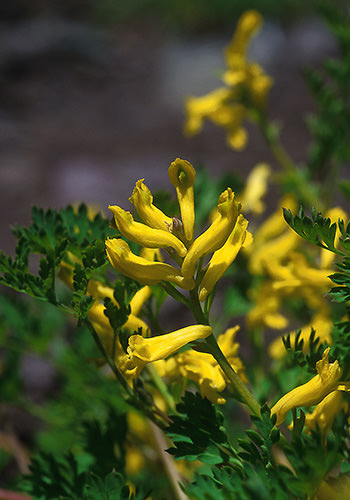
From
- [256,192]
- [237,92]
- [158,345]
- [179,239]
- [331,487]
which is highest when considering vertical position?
[237,92]

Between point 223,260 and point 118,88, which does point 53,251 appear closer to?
point 223,260

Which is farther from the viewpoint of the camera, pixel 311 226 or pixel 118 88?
pixel 118 88

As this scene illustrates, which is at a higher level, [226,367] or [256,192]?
[256,192]

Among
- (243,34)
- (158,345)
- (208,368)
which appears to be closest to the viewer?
(158,345)

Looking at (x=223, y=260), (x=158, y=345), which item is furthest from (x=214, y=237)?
(x=158, y=345)

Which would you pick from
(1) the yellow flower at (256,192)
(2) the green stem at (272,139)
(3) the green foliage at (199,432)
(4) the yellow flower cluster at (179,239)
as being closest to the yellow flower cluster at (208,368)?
(3) the green foliage at (199,432)

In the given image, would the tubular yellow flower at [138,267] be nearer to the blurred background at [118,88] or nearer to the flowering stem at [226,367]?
the flowering stem at [226,367]

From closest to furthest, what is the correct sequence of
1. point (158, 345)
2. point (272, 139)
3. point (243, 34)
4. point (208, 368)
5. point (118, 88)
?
1. point (158, 345)
2. point (208, 368)
3. point (243, 34)
4. point (272, 139)
5. point (118, 88)

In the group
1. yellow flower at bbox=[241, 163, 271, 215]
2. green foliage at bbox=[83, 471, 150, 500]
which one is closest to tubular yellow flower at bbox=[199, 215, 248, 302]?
green foliage at bbox=[83, 471, 150, 500]
